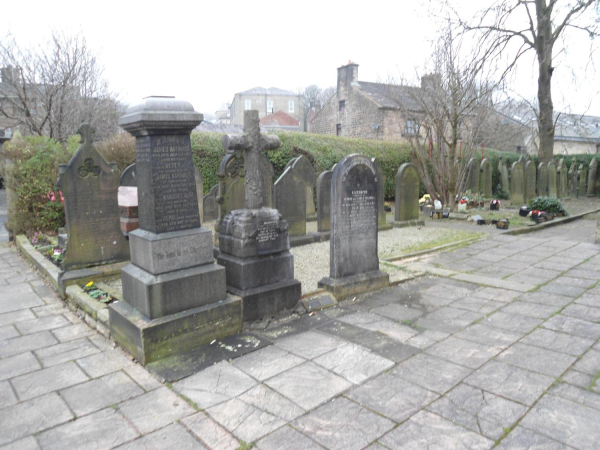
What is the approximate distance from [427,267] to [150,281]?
4529 mm

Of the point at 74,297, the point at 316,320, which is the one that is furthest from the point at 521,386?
the point at 74,297

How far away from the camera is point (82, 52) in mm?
15781

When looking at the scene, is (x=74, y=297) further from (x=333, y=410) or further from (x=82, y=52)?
(x=82, y=52)

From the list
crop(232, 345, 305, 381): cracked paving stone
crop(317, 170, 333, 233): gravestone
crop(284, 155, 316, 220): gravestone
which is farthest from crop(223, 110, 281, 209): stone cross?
crop(317, 170, 333, 233): gravestone

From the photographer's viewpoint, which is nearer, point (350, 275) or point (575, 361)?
point (575, 361)

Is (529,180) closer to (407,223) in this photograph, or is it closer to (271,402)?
(407,223)

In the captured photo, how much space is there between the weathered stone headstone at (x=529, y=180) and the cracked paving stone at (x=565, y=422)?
562 inches

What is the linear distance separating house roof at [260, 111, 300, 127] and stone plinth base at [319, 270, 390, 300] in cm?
4701

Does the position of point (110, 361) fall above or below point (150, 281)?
below

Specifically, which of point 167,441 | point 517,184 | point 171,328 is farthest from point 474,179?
point 167,441

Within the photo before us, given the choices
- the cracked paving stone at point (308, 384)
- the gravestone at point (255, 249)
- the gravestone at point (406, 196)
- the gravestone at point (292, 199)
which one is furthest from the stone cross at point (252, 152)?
the gravestone at point (406, 196)

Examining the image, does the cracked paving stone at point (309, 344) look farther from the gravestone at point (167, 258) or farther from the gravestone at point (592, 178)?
the gravestone at point (592, 178)

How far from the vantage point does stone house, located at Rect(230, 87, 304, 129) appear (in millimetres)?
63906

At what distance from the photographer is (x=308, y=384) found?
314 cm
